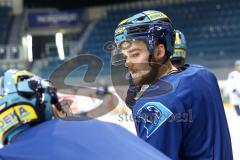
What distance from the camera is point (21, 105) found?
1.06 metres

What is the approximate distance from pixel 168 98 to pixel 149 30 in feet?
0.70

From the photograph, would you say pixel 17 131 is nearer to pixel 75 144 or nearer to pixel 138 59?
pixel 75 144

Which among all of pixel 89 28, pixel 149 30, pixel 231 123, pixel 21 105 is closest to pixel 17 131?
pixel 21 105

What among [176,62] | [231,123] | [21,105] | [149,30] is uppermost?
[149,30]

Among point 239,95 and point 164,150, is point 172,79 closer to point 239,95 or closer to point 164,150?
point 164,150

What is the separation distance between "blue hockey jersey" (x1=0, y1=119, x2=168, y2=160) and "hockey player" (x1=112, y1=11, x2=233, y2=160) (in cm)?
30

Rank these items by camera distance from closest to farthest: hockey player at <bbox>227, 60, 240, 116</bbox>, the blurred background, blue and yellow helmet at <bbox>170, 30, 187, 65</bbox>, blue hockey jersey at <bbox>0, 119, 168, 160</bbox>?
blue hockey jersey at <bbox>0, 119, 168, 160</bbox> < blue and yellow helmet at <bbox>170, 30, 187, 65</bbox> < hockey player at <bbox>227, 60, 240, 116</bbox> < the blurred background

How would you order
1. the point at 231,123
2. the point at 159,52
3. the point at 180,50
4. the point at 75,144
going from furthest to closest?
the point at 231,123 < the point at 180,50 < the point at 159,52 < the point at 75,144

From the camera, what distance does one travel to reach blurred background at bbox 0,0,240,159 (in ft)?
47.0

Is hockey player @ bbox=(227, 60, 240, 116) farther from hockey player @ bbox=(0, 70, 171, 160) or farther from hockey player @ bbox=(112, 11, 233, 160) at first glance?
hockey player @ bbox=(0, 70, 171, 160)

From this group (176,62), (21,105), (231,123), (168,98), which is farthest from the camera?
(231,123)

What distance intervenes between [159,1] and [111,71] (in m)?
15.5

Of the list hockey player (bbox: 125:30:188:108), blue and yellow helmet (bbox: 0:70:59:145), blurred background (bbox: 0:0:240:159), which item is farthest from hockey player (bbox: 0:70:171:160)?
blurred background (bbox: 0:0:240:159)

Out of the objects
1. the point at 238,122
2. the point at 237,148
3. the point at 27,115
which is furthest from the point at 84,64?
the point at 238,122
